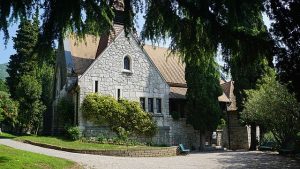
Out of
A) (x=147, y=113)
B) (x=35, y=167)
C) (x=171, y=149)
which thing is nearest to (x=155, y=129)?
(x=147, y=113)

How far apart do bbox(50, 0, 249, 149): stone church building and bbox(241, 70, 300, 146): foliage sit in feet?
22.3

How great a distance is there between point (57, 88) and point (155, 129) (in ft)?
35.1

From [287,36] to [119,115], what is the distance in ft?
69.9

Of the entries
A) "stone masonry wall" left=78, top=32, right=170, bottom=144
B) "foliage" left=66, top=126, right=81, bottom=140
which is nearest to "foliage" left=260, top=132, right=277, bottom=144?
"stone masonry wall" left=78, top=32, right=170, bottom=144

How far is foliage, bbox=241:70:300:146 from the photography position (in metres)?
21.9

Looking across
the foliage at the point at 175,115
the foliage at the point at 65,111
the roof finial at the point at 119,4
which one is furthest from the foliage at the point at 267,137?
the roof finial at the point at 119,4

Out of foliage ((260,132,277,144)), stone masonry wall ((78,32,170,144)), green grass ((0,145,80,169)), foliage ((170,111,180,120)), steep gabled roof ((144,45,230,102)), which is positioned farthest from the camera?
steep gabled roof ((144,45,230,102))

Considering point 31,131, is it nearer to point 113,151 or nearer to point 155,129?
point 155,129

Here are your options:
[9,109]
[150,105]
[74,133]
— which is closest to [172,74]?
[150,105]

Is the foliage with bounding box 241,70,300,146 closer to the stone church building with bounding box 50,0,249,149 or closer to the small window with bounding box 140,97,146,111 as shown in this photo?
the stone church building with bounding box 50,0,249,149

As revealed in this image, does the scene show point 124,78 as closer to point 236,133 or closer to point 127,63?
point 127,63

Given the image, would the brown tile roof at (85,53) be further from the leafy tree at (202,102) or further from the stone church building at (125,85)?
the leafy tree at (202,102)

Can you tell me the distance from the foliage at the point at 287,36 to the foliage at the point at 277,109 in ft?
47.0

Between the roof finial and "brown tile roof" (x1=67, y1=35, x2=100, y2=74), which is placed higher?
"brown tile roof" (x1=67, y1=35, x2=100, y2=74)
